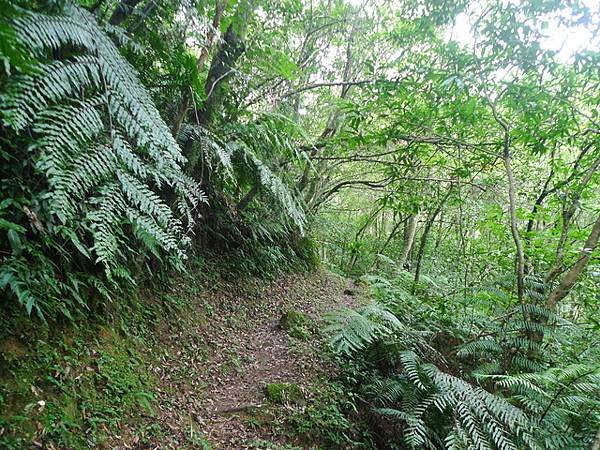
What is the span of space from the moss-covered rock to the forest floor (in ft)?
0.10

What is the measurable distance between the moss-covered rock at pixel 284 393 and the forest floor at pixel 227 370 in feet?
0.10

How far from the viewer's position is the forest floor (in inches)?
122

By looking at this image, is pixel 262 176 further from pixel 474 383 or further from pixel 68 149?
pixel 474 383

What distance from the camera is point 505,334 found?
4023mm

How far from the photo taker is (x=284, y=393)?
12.8 ft

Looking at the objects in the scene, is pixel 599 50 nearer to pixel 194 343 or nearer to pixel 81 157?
pixel 81 157

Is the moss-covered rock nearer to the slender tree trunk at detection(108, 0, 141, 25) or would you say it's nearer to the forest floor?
the forest floor

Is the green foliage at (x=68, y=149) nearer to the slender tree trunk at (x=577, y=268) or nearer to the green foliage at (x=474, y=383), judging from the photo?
the green foliage at (x=474, y=383)

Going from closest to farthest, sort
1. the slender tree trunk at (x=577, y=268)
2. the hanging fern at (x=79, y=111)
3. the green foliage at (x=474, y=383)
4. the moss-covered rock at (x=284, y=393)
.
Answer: the hanging fern at (x=79, y=111) < the green foliage at (x=474, y=383) < the slender tree trunk at (x=577, y=268) < the moss-covered rock at (x=284, y=393)

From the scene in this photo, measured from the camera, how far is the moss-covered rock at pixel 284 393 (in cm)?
383

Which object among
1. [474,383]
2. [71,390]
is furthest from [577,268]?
[71,390]

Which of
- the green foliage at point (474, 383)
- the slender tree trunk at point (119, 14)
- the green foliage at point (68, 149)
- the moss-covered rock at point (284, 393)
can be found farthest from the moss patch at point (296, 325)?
the slender tree trunk at point (119, 14)

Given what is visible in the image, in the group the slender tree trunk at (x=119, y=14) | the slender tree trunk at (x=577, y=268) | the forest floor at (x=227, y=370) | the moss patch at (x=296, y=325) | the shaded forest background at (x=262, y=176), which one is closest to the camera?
the shaded forest background at (x=262, y=176)

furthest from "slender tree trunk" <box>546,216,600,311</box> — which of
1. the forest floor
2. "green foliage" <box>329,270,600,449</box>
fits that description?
the forest floor
